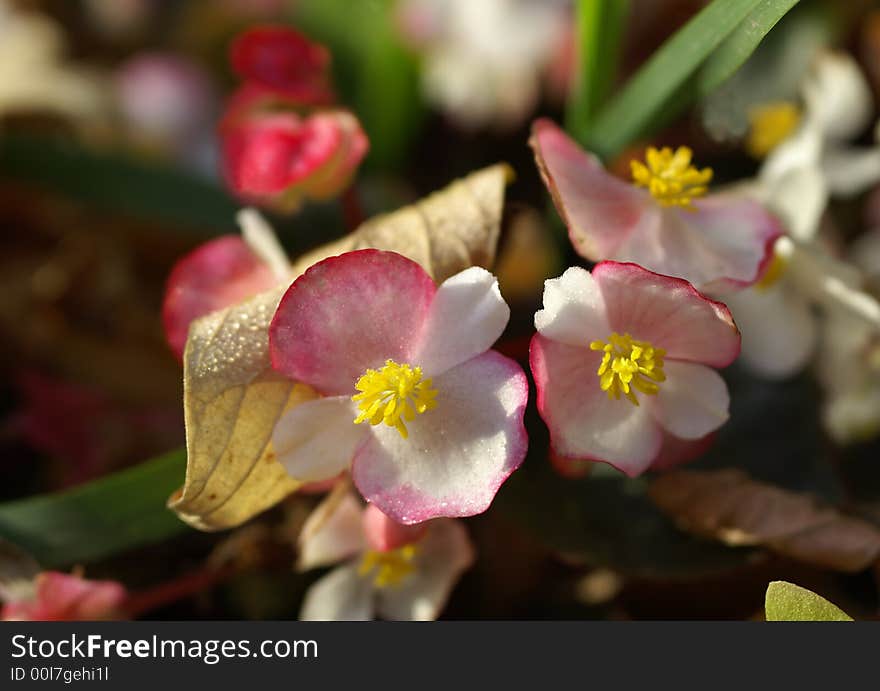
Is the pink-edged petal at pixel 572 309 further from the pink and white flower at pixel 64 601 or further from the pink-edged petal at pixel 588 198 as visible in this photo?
the pink and white flower at pixel 64 601

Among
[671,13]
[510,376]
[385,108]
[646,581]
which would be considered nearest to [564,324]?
[510,376]

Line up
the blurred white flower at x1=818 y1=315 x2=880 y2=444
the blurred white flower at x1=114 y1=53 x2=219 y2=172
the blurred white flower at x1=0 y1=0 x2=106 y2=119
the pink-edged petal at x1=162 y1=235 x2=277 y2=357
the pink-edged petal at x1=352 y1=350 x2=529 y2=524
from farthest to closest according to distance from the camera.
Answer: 1. the blurred white flower at x1=114 y1=53 x2=219 y2=172
2. the blurred white flower at x1=0 y1=0 x2=106 y2=119
3. the blurred white flower at x1=818 y1=315 x2=880 y2=444
4. the pink-edged petal at x1=162 y1=235 x2=277 y2=357
5. the pink-edged petal at x1=352 y1=350 x2=529 y2=524

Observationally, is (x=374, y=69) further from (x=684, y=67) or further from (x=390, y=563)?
(x=390, y=563)

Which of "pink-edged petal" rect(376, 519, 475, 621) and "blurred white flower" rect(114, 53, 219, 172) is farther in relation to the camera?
"blurred white flower" rect(114, 53, 219, 172)

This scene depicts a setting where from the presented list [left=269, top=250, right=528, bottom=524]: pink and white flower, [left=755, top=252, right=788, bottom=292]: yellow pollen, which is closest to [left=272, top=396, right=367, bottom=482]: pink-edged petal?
[left=269, top=250, right=528, bottom=524]: pink and white flower

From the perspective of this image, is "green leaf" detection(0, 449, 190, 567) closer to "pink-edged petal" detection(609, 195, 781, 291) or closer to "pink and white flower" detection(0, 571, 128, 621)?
"pink and white flower" detection(0, 571, 128, 621)

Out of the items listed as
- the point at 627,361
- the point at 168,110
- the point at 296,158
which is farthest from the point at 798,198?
the point at 168,110

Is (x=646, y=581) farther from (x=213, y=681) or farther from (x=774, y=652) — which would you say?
(x=213, y=681)
